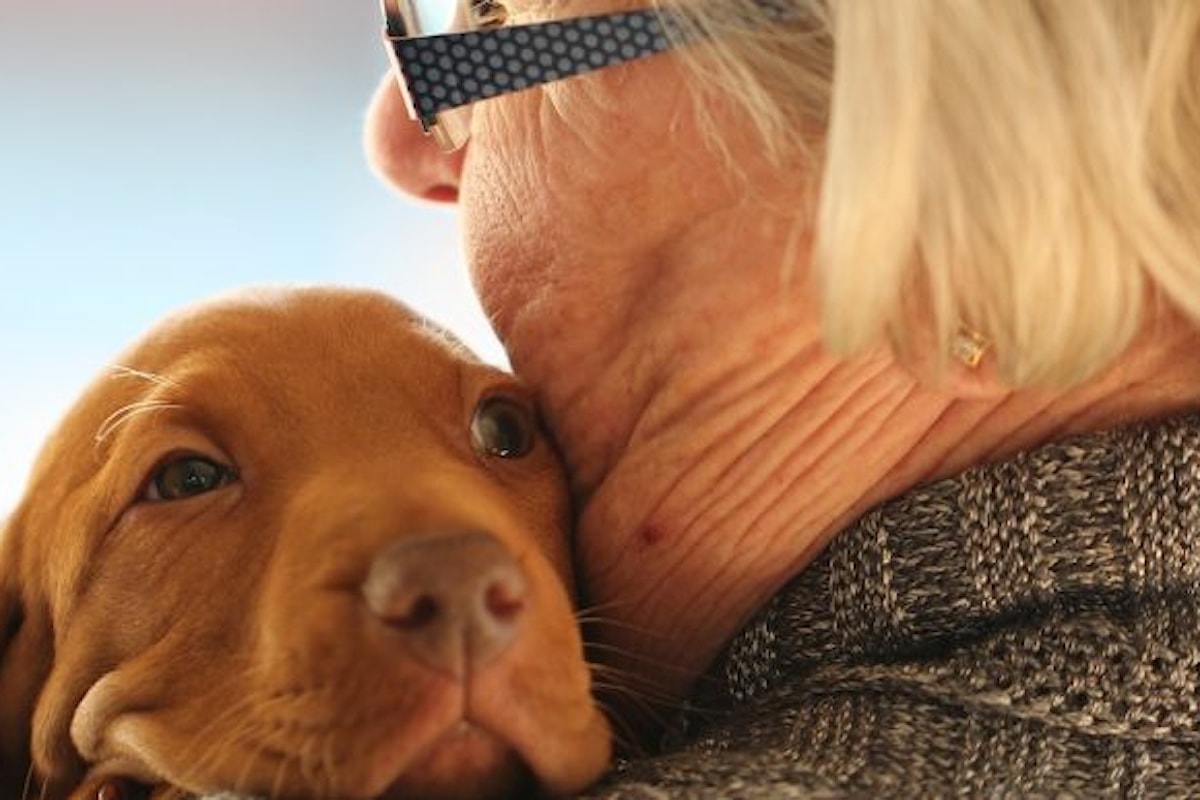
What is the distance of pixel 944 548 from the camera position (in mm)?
1286

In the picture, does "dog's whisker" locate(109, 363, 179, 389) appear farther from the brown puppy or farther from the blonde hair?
the blonde hair

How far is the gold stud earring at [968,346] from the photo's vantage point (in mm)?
1277

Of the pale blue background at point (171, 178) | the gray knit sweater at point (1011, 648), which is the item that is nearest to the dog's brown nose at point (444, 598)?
the gray knit sweater at point (1011, 648)

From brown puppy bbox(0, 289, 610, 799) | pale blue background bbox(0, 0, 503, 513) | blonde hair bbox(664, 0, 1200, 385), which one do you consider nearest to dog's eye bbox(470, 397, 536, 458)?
brown puppy bbox(0, 289, 610, 799)

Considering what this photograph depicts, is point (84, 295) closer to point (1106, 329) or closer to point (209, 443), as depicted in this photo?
point (209, 443)

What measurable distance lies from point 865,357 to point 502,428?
30 cm

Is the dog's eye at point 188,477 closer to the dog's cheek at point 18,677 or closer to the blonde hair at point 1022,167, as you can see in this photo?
the dog's cheek at point 18,677

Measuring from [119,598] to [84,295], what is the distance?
106cm

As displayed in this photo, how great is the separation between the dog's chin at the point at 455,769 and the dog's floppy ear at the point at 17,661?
41 cm

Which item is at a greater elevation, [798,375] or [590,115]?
[590,115]

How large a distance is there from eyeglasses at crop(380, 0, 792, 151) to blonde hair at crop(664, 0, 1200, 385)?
0.14m

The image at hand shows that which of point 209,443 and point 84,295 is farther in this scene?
point 84,295

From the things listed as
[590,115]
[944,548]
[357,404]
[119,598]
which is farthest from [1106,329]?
[119,598]

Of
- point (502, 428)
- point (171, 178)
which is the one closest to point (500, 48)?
point (502, 428)
